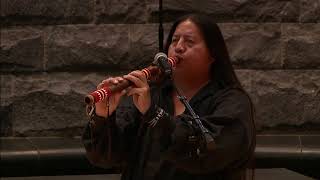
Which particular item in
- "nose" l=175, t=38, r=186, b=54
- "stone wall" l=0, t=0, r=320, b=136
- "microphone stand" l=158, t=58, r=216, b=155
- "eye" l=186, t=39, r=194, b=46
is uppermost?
"eye" l=186, t=39, r=194, b=46

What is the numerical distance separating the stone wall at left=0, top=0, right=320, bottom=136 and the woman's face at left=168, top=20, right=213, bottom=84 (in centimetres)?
178

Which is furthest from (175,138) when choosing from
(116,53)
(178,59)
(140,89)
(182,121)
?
(116,53)

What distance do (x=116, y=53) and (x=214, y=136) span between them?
2.11m

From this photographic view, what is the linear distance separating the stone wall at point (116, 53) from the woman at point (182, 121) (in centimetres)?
173

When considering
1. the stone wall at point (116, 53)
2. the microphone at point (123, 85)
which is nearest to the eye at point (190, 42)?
the microphone at point (123, 85)

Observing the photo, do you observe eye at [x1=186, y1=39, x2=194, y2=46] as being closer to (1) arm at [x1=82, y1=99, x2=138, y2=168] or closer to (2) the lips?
(2) the lips

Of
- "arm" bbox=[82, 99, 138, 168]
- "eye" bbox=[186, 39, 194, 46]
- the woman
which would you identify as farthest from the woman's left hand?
"eye" bbox=[186, 39, 194, 46]

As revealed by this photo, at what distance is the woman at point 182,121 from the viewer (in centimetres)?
176

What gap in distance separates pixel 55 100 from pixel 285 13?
152 cm

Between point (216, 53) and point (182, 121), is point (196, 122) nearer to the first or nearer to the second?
point (182, 121)

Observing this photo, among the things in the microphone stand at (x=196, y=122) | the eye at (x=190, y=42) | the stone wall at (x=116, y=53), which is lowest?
the stone wall at (x=116, y=53)

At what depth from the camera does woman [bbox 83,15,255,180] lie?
5.77ft

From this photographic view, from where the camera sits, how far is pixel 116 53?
3.80 metres

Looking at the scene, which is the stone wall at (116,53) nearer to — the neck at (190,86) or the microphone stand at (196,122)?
the neck at (190,86)
